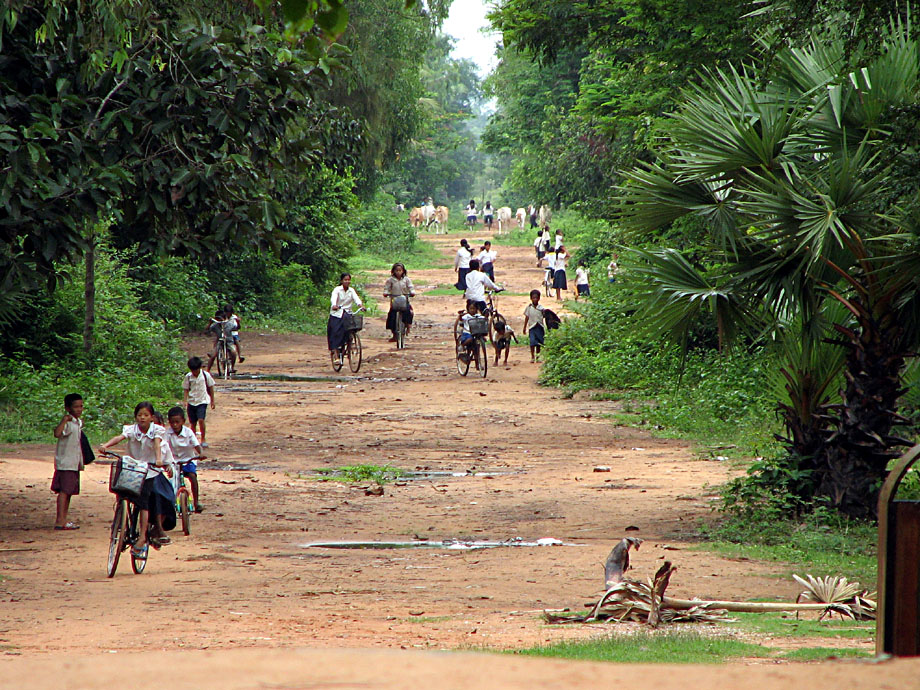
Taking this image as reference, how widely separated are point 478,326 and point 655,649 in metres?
16.5

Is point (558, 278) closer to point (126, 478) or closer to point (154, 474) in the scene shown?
point (154, 474)

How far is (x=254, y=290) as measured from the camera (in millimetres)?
33906

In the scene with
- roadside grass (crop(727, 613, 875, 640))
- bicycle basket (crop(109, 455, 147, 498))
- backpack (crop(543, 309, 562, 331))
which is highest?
backpack (crop(543, 309, 562, 331))

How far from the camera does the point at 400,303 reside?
86.2 ft

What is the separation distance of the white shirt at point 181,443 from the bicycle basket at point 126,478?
1675 millimetres

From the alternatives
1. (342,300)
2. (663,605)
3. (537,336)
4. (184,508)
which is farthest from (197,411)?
(537,336)

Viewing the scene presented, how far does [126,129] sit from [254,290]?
23.6m

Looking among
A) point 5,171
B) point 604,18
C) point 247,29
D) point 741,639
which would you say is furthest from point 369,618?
point 604,18

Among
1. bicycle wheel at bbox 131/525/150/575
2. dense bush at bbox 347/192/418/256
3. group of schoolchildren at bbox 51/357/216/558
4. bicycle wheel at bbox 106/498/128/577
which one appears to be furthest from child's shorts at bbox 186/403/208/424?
dense bush at bbox 347/192/418/256

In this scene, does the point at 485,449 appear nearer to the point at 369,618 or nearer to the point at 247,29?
the point at 247,29

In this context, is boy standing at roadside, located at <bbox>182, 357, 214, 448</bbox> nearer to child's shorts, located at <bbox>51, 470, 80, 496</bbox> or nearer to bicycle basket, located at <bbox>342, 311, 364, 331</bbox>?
child's shorts, located at <bbox>51, 470, 80, 496</bbox>

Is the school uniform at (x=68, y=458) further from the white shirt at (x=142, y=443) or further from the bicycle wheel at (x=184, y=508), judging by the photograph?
the white shirt at (x=142, y=443)

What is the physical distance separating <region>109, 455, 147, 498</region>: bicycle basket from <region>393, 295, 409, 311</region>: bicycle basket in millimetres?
16665

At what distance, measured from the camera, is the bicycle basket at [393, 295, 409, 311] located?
26.1 meters
